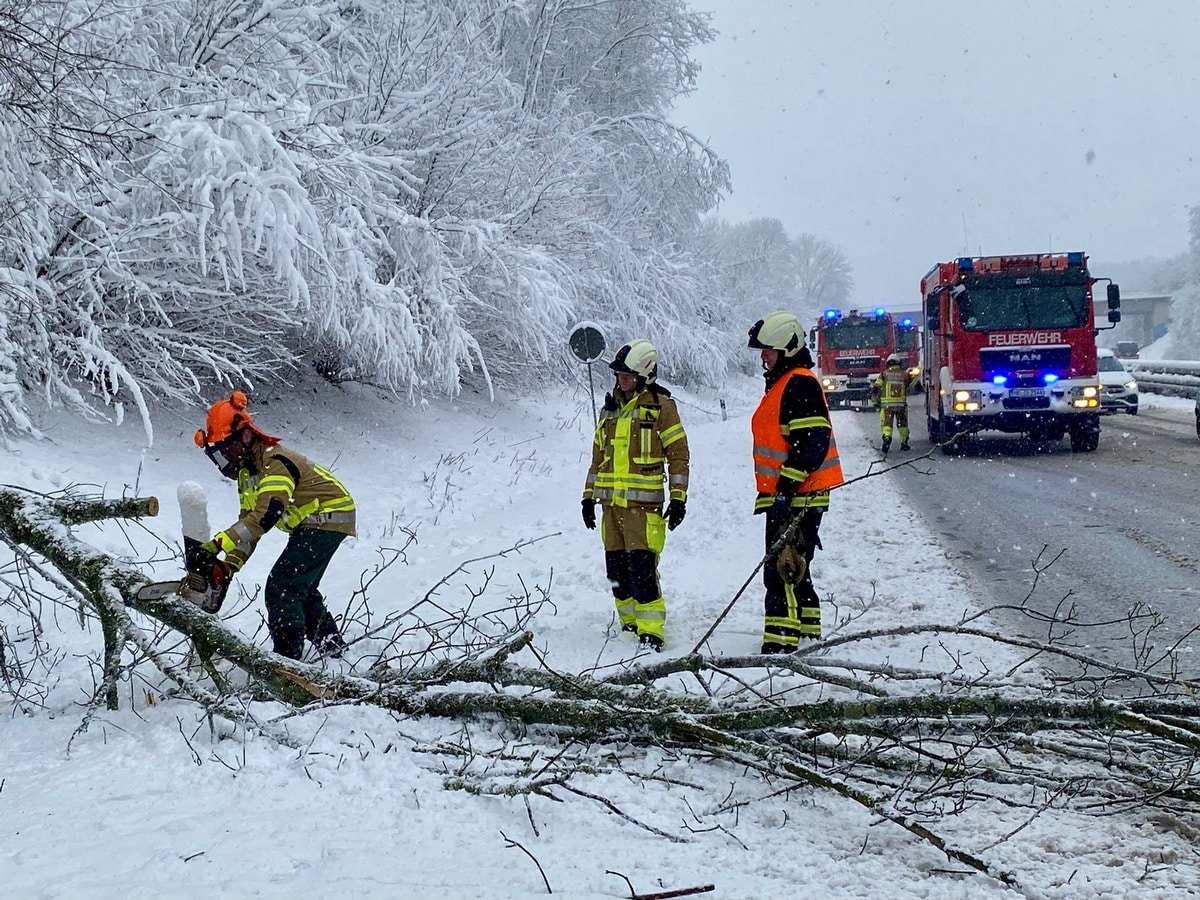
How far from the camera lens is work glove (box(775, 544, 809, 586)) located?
4.69 metres

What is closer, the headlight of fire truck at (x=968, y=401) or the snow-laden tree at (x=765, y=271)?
the headlight of fire truck at (x=968, y=401)

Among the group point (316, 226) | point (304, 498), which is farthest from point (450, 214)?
point (304, 498)

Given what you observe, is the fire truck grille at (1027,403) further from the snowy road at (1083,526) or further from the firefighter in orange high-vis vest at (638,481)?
the firefighter in orange high-vis vest at (638,481)

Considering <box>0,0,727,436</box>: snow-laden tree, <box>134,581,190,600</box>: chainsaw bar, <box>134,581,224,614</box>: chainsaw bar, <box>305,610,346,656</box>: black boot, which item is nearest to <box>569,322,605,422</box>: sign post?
<box>0,0,727,436</box>: snow-laden tree

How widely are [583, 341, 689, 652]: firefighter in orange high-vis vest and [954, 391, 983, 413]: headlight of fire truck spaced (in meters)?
9.60

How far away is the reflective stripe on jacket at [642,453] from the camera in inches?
214

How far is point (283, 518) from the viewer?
16.2 feet

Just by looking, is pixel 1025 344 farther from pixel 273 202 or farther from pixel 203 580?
pixel 203 580

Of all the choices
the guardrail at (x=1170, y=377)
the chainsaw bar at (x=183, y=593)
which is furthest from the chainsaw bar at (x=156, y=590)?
the guardrail at (x=1170, y=377)

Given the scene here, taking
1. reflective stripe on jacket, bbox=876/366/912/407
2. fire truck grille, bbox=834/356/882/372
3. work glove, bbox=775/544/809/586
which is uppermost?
fire truck grille, bbox=834/356/882/372

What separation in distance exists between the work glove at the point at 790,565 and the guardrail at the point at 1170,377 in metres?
22.7

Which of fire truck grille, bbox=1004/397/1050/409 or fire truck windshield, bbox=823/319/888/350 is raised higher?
fire truck windshield, bbox=823/319/888/350

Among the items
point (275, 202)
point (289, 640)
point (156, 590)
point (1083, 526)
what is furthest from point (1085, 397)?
point (156, 590)

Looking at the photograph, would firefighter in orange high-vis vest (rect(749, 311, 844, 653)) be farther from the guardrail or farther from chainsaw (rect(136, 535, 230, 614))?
the guardrail
